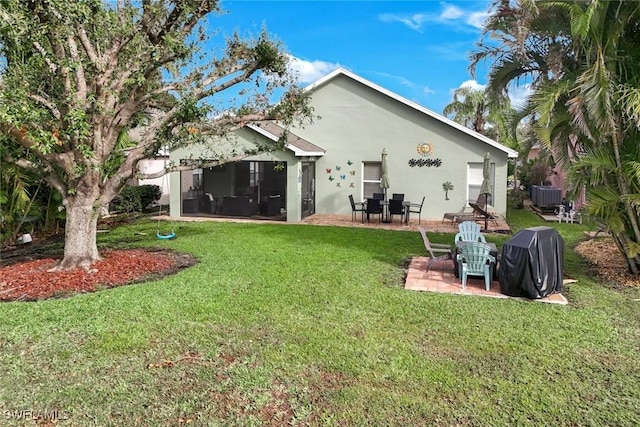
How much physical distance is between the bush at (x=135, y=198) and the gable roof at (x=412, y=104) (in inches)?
361

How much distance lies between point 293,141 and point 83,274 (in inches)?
464

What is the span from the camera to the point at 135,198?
20.6 metres

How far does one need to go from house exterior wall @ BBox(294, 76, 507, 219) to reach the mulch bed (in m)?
10.5

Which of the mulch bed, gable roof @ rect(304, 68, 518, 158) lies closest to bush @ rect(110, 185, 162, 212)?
gable roof @ rect(304, 68, 518, 158)

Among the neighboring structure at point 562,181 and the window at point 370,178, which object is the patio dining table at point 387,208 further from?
the neighboring structure at point 562,181

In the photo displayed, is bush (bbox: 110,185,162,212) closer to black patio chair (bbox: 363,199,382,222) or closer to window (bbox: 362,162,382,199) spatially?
window (bbox: 362,162,382,199)

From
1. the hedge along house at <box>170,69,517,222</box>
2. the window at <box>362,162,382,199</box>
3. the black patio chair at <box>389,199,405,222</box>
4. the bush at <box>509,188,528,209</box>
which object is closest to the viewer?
the black patio chair at <box>389,199,405,222</box>

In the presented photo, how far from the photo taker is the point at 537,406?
4465mm

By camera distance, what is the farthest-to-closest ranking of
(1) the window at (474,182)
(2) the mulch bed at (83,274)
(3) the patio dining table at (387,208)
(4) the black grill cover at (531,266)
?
(1) the window at (474,182)
(3) the patio dining table at (387,208)
(2) the mulch bed at (83,274)
(4) the black grill cover at (531,266)

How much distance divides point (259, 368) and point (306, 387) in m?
0.69

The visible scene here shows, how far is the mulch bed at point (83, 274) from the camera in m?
8.34

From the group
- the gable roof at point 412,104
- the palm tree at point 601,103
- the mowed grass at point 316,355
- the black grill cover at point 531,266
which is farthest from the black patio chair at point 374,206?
the black grill cover at point 531,266

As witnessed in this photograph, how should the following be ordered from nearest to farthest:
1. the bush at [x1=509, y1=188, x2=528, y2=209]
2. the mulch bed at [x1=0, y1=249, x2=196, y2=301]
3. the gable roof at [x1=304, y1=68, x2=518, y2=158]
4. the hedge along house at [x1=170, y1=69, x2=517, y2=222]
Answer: the mulch bed at [x1=0, y1=249, x2=196, y2=301], the gable roof at [x1=304, y1=68, x2=518, y2=158], the hedge along house at [x1=170, y1=69, x2=517, y2=222], the bush at [x1=509, y1=188, x2=528, y2=209]

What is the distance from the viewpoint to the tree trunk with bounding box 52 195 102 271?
9742 mm
